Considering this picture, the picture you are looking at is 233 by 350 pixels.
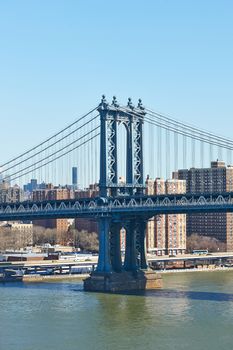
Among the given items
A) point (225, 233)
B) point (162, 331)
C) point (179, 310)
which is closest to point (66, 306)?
point (179, 310)

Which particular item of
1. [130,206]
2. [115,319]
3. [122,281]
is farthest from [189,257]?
[115,319]

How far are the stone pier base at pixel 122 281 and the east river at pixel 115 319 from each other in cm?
91

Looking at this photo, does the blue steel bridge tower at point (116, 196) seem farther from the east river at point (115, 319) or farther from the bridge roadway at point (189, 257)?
the bridge roadway at point (189, 257)

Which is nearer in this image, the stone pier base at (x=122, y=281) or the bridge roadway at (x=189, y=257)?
the stone pier base at (x=122, y=281)

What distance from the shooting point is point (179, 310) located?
128 ft

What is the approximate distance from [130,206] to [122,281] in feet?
12.4

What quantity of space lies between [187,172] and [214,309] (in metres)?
57.2

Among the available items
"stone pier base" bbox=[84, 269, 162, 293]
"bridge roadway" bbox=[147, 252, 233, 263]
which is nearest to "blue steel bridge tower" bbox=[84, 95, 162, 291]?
"stone pier base" bbox=[84, 269, 162, 293]

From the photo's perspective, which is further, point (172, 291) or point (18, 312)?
point (172, 291)

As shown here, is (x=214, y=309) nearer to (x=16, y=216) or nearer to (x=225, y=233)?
(x=16, y=216)

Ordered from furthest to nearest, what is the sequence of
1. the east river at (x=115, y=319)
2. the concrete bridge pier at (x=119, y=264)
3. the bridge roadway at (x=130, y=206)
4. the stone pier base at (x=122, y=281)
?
the concrete bridge pier at (x=119, y=264) → the stone pier base at (x=122, y=281) → the bridge roadway at (x=130, y=206) → the east river at (x=115, y=319)

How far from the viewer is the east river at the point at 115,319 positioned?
3155cm

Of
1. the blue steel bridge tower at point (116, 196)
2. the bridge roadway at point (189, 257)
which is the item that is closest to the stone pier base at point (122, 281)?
the blue steel bridge tower at point (116, 196)

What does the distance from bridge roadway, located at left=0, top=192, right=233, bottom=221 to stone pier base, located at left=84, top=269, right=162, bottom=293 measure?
2.89m
